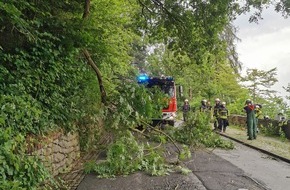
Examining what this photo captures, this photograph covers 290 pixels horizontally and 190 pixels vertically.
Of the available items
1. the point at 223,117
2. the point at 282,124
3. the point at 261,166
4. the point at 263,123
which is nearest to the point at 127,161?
the point at 261,166

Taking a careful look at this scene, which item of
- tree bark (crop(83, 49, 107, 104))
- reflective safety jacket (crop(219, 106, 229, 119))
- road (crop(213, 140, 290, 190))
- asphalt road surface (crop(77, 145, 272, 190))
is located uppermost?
tree bark (crop(83, 49, 107, 104))

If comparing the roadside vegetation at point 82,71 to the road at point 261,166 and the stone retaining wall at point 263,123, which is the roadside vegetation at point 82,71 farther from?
the stone retaining wall at point 263,123

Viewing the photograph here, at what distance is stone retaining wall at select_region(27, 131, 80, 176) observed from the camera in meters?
6.38

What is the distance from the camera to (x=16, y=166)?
4.71m

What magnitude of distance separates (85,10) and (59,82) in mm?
2204

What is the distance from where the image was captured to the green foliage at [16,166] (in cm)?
447

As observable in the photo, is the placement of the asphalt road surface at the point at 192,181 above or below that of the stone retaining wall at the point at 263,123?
below

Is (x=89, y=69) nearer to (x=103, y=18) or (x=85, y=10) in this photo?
(x=85, y=10)

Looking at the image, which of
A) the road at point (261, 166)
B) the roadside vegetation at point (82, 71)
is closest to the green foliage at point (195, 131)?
the roadside vegetation at point (82, 71)

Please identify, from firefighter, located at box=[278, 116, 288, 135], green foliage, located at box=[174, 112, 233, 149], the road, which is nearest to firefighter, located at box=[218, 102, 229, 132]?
firefighter, located at box=[278, 116, 288, 135]

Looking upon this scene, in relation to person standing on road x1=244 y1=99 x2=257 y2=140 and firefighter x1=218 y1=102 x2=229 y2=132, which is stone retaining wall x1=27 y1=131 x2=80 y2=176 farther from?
firefighter x1=218 y1=102 x2=229 y2=132

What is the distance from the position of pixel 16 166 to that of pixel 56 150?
127 inches

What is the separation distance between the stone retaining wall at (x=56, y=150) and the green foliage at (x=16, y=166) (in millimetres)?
726

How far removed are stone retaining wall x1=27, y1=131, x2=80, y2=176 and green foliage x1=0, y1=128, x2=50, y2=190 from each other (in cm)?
73
